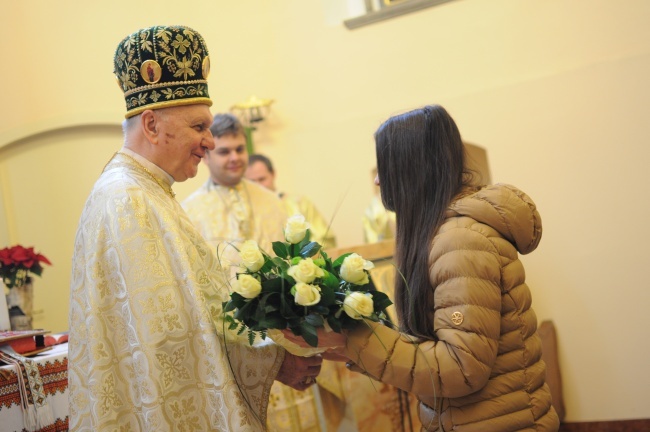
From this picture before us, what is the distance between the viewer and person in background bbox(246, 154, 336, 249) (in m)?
7.15

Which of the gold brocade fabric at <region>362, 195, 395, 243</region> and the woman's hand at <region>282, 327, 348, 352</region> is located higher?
the woman's hand at <region>282, 327, 348, 352</region>

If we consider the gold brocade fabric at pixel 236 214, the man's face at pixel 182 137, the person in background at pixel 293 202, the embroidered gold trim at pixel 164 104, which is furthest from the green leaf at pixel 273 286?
the person in background at pixel 293 202

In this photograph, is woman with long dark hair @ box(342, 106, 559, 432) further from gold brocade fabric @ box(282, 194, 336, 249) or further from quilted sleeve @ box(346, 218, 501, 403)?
gold brocade fabric @ box(282, 194, 336, 249)

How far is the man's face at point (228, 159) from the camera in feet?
16.9

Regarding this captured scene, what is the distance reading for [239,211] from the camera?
5355mm

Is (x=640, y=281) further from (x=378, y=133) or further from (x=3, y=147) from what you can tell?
(x=3, y=147)

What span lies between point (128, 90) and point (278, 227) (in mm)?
2571

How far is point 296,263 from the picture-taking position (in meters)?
2.49

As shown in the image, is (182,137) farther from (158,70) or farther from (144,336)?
(144,336)

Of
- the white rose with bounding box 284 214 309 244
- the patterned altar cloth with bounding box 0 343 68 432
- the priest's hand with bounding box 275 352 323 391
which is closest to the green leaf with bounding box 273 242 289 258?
the white rose with bounding box 284 214 309 244

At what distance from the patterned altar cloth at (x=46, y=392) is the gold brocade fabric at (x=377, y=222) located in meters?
4.56

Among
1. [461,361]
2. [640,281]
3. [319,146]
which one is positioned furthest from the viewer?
[319,146]

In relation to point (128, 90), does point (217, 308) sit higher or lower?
lower

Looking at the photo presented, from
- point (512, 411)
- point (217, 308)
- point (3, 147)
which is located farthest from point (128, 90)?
point (3, 147)
